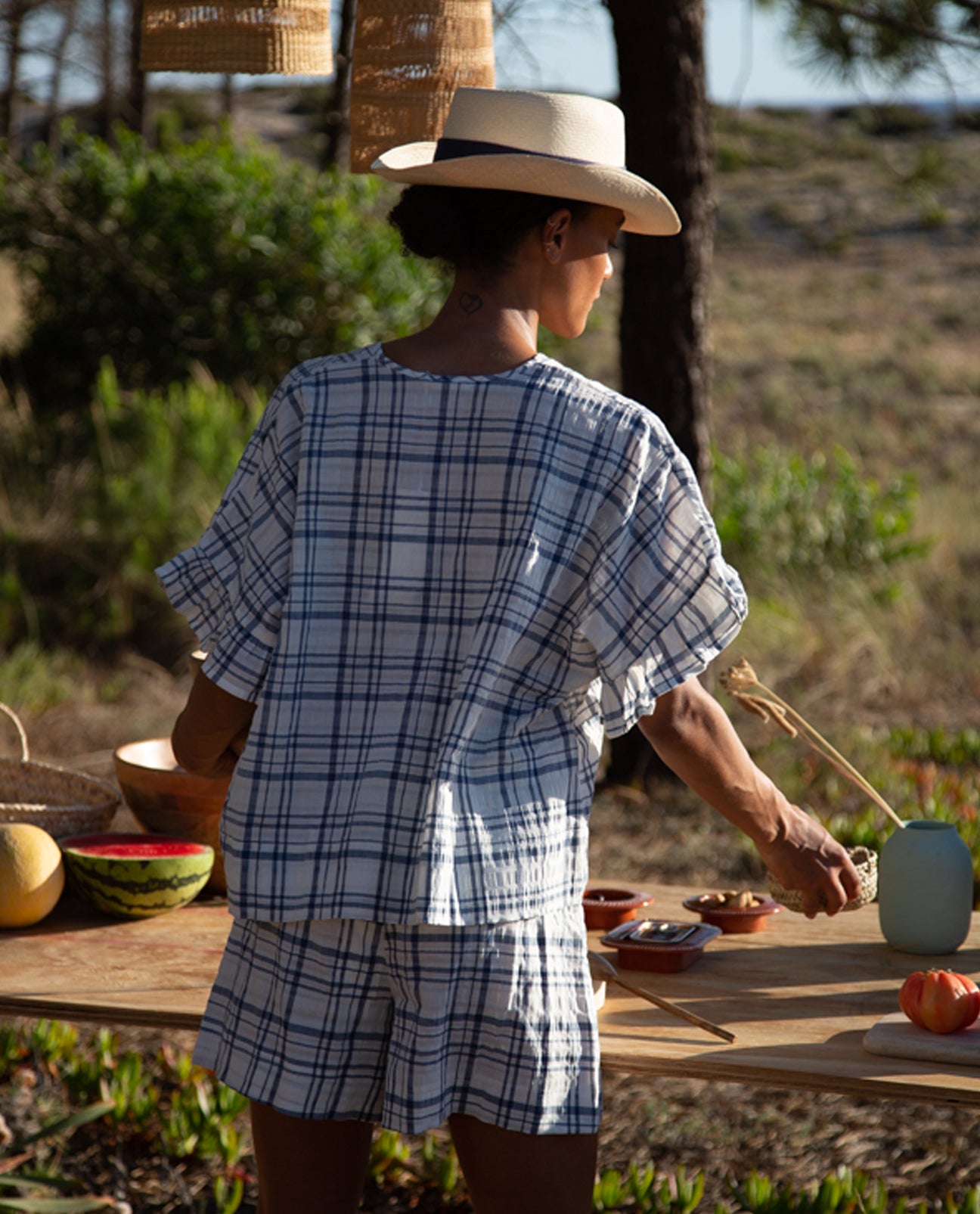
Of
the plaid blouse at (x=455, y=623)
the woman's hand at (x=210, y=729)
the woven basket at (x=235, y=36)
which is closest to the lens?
the plaid blouse at (x=455, y=623)

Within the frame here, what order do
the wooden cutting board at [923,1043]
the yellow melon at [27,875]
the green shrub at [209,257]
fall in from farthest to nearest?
the green shrub at [209,257]
the yellow melon at [27,875]
the wooden cutting board at [923,1043]

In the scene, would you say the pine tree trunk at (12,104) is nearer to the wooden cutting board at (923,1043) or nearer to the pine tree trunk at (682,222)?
the pine tree trunk at (682,222)

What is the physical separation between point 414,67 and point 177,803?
1542 mm

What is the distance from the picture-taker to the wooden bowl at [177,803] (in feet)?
8.52

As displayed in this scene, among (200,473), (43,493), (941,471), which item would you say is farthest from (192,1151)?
(941,471)

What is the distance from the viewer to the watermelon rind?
2410 millimetres

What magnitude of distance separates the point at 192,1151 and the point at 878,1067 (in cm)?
172

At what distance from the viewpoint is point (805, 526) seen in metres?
7.72

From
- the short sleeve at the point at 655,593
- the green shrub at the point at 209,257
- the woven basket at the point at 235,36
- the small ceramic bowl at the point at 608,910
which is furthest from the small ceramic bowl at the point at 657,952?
the green shrub at the point at 209,257

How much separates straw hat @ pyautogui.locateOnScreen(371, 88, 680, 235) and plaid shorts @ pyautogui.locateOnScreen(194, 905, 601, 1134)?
33.9 inches

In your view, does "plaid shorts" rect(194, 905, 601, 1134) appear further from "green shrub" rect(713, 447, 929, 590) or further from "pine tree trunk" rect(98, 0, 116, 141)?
"pine tree trunk" rect(98, 0, 116, 141)

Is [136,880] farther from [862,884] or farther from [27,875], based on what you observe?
[862,884]

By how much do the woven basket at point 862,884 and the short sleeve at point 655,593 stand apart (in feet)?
1.99

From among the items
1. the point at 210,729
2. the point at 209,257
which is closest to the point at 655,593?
the point at 210,729
